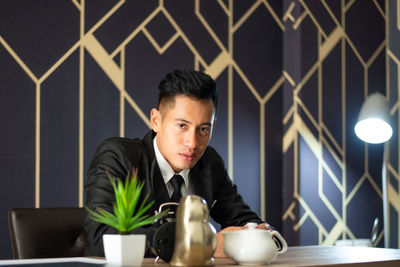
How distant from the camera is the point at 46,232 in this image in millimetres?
1837

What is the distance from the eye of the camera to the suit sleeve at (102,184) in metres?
1.52

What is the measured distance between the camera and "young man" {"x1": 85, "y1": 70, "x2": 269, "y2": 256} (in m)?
1.71

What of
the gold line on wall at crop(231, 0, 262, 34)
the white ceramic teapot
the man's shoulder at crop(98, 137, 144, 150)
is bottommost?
the white ceramic teapot

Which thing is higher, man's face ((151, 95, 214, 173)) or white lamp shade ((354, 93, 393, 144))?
white lamp shade ((354, 93, 393, 144))

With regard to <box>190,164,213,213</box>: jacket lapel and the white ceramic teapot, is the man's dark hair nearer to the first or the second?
<box>190,164,213,213</box>: jacket lapel

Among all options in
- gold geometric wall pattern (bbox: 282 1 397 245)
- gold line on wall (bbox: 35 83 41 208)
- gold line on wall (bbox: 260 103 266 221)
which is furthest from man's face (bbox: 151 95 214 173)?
gold geometric wall pattern (bbox: 282 1 397 245)

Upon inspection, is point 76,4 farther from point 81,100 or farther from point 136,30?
point 81,100

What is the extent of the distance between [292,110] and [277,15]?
2.24ft

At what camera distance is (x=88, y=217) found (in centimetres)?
158

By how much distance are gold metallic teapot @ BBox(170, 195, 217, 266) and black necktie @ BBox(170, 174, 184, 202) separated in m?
0.75

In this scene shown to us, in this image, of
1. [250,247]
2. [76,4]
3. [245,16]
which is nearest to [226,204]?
[250,247]

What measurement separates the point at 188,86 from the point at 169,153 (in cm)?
25

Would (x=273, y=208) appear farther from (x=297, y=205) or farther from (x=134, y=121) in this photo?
(x=134, y=121)

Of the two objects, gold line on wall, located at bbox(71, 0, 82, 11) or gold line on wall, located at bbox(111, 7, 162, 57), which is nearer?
gold line on wall, located at bbox(71, 0, 82, 11)
